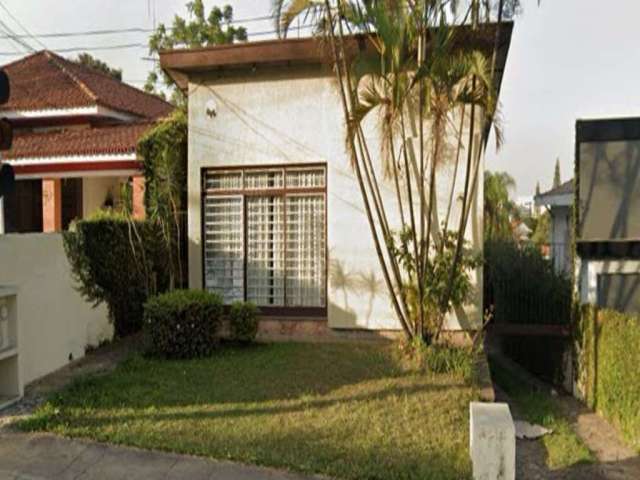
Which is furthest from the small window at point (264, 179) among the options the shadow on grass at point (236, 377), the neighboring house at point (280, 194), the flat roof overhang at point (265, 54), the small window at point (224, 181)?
the shadow on grass at point (236, 377)

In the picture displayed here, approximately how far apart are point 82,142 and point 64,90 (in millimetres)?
3635

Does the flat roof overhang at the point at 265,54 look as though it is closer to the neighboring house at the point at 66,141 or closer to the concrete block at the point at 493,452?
the neighboring house at the point at 66,141

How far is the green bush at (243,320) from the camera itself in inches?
331

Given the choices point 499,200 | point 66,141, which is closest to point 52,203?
point 66,141

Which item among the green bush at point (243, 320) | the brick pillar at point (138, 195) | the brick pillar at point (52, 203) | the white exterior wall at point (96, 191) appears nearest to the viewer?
the green bush at point (243, 320)

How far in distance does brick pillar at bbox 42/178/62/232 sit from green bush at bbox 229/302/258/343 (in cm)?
756

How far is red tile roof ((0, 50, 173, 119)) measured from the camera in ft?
47.0

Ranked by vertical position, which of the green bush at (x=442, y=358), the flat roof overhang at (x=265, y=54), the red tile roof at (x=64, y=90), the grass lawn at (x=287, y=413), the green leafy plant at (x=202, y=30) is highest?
the green leafy plant at (x=202, y=30)

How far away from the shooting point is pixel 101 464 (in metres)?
4.44

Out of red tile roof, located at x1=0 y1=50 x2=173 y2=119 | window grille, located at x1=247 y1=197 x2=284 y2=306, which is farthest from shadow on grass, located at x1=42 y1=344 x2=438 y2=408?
red tile roof, located at x1=0 y1=50 x2=173 y2=119

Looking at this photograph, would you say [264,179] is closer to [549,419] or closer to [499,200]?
[549,419]

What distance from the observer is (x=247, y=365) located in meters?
7.34

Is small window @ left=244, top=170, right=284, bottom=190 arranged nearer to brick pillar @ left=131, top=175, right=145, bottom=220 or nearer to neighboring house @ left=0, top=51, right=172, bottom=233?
brick pillar @ left=131, top=175, right=145, bottom=220

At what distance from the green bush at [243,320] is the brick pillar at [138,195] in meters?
3.39
